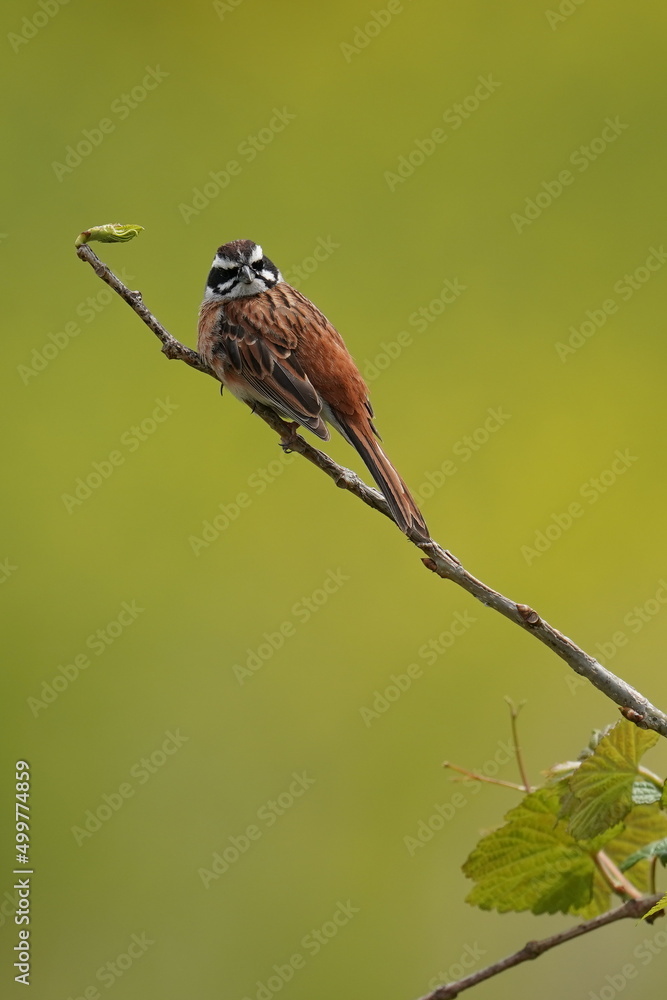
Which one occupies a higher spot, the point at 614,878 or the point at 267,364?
the point at 267,364

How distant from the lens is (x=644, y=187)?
6988 millimetres

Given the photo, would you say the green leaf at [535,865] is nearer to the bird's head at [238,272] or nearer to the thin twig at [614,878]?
the thin twig at [614,878]

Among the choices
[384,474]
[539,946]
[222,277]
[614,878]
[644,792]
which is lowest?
[539,946]

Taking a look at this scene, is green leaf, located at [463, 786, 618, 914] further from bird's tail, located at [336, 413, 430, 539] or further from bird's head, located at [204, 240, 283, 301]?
bird's head, located at [204, 240, 283, 301]

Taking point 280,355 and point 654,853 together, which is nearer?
point 654,853

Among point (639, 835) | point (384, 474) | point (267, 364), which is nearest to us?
point (639, 835)

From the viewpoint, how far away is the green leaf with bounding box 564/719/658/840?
140 centimetres

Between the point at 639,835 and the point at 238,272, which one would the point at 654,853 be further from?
the point at 238,272

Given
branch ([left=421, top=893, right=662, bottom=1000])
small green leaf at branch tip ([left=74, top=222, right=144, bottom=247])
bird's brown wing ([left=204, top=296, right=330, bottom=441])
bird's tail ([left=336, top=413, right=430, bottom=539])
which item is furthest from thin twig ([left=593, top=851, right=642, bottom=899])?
bird's brown wing ([left=204, top=296, right=330, bottom=441])

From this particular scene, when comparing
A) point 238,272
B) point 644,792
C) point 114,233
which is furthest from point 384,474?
point 644,792

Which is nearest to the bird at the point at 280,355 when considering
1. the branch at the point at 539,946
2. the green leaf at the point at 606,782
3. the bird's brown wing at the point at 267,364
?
the bird's brown wing at the point at 267,364

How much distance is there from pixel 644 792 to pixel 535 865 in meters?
0.30

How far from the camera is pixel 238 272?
10.6 feet

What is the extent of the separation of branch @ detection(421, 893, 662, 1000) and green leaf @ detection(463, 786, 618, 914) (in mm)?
192
